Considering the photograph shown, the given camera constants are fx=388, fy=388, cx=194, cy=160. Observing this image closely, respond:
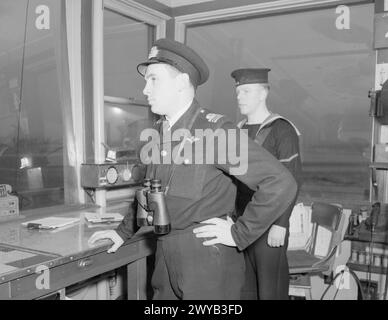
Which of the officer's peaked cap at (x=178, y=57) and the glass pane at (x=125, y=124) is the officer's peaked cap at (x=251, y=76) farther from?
the glass pane at (x=125, y=124)

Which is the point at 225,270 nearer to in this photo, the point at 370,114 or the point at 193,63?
the point at 193,63

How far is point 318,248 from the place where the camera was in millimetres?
2838

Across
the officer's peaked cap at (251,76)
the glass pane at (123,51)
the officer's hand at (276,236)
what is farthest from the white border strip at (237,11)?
the officer's hand at (276,236)

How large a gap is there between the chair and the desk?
3.10ft

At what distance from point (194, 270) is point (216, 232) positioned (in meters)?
0.15

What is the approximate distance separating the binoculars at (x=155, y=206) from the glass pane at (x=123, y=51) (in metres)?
1.73

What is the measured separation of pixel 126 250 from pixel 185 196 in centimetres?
82

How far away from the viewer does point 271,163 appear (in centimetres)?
129

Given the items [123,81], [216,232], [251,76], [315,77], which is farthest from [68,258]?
[315,77]

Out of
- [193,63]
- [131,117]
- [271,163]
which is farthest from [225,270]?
[131,117]

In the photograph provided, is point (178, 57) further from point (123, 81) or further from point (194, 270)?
point (123, 81)

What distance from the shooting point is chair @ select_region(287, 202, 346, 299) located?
244 cm

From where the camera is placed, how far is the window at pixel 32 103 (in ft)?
7.77
